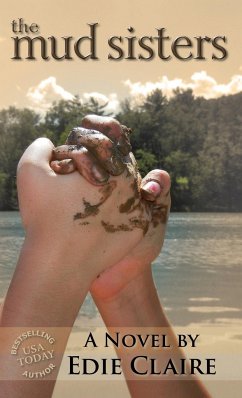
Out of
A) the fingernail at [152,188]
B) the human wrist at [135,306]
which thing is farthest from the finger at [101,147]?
the human wrist at [135,306]

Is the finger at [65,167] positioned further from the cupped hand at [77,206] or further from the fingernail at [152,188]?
the fingernail at [152,188]

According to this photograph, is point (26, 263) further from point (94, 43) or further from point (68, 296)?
point (94, 43)

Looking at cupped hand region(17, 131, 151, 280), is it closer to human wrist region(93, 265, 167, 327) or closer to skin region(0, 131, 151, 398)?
skin region(0, 131, 151, 398)

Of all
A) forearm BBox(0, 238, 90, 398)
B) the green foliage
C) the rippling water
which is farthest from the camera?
the green foliage

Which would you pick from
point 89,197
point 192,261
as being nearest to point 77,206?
point 89,197

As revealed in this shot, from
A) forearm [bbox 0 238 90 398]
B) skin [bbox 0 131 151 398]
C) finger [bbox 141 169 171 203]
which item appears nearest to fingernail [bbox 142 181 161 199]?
finger [bbox 141 169 171 203]

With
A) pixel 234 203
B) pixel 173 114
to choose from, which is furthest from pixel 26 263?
pixel 173 114
